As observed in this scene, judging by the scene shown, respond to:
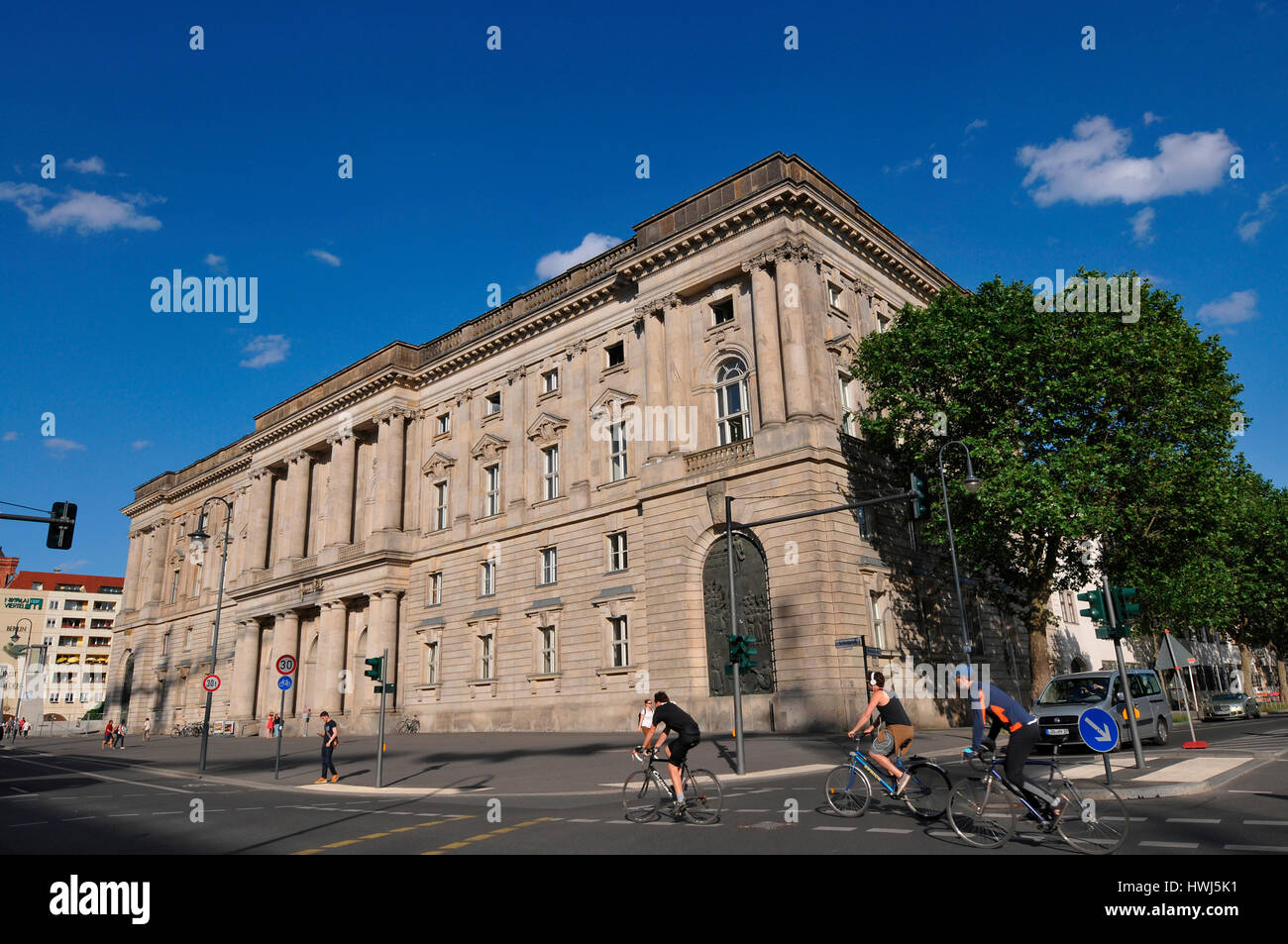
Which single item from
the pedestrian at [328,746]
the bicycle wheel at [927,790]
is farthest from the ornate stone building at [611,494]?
the bicycle wheel at [927,790]

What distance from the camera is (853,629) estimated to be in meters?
28.3

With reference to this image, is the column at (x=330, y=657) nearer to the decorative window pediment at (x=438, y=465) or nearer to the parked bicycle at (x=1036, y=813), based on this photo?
the decorative window pediment at (x=438, y=465)

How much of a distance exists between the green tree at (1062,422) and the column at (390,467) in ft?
Answer: 93.2

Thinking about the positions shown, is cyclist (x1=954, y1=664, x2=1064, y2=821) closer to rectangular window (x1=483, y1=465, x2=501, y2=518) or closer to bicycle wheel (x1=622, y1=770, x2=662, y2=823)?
bicycle wheel (x1=622, y1=770, x2=662, y2=823)

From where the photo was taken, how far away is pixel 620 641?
34750mm

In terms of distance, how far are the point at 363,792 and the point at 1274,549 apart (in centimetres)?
5129

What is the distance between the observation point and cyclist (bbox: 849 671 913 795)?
35.5ft

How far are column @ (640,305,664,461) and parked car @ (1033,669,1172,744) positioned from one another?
17.5m

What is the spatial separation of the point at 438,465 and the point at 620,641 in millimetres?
17301

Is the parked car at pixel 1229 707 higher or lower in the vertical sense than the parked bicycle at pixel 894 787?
lower

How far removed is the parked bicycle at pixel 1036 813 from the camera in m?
8.27

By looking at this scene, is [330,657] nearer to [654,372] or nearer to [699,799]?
[654,372]

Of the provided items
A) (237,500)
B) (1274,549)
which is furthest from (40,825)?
(1274,549)
